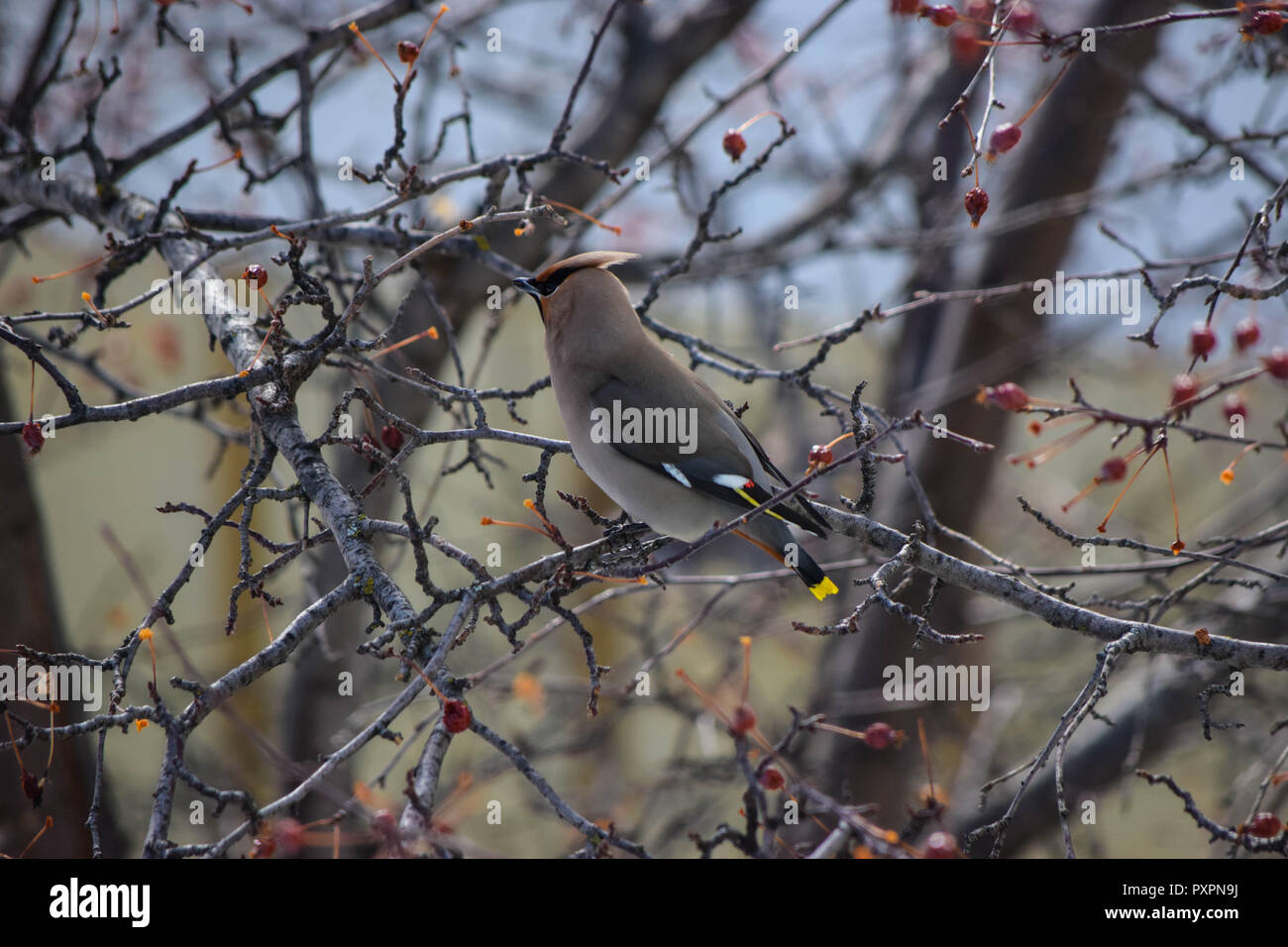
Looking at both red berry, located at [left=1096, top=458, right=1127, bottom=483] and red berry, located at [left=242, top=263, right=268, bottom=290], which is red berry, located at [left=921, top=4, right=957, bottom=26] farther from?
red berry, located at [left=242, top=263, right=268, bottom=290]

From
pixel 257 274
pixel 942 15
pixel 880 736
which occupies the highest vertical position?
pixel 942 15

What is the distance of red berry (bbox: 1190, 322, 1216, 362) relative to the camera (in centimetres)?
215

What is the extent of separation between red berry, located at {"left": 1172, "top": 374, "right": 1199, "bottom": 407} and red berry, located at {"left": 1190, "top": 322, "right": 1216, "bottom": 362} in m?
0.11

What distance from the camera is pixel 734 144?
309 cm

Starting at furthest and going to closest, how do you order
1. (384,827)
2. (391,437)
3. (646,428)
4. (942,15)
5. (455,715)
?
(646,428), (391,437), (942,15), (455,715), (384,827)

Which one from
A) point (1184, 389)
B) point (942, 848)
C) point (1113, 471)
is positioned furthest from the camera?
point (1113, 471)

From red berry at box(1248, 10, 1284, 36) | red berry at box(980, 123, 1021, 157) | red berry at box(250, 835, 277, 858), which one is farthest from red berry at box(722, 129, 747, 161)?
red berry at box(250, 835, 277, 858)

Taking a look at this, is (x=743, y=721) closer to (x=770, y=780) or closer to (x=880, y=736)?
(x=770, y=780)

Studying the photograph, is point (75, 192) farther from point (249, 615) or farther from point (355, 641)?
point (249, 615)

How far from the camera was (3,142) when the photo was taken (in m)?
3.77

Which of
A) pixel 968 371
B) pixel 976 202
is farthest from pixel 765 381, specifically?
Result: pixel 976 202

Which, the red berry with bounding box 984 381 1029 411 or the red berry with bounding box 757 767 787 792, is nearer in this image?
the red berry with bounding box 757 767 787 792

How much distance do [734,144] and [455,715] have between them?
1.95m

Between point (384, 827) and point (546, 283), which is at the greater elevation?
point (546, 283)
